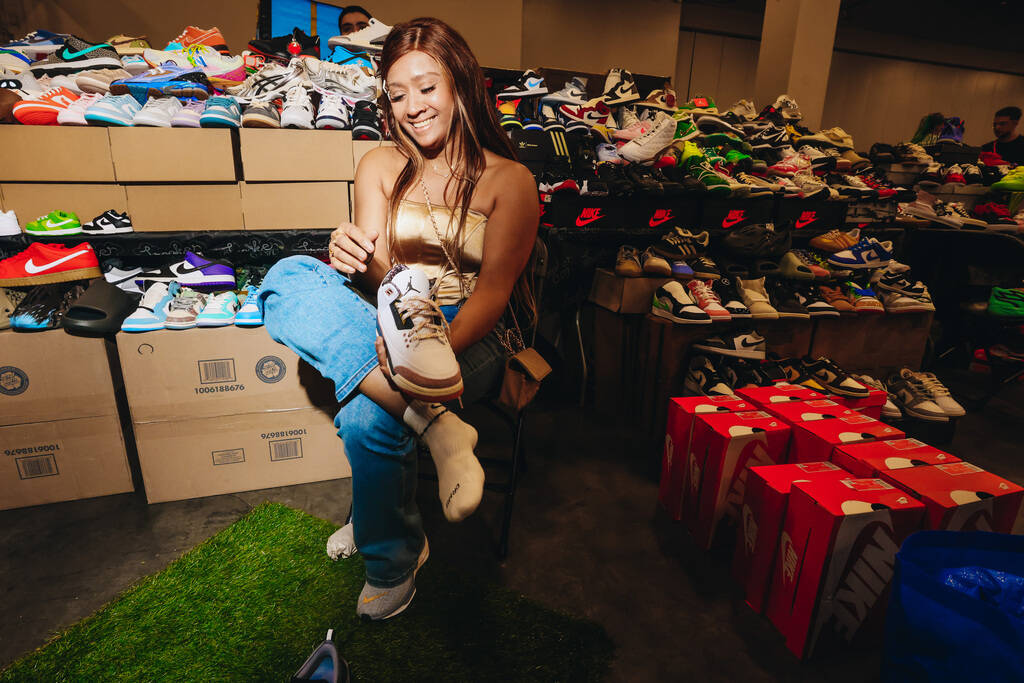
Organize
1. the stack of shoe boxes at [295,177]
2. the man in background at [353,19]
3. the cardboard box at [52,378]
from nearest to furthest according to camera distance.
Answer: the cardboard box at [52,378] < the stack of shoe boxes at [295,177] < the man in background at [353,19]

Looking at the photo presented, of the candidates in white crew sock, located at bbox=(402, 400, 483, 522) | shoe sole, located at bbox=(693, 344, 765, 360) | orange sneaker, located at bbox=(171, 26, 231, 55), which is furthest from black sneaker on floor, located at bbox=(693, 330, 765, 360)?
orange sneaker, located at bbox=(171, 26, 231, 55)

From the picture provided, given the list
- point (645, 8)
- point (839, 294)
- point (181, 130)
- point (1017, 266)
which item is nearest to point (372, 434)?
point (181, 130)

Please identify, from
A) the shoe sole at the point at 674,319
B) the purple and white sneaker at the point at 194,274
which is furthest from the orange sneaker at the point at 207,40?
the shoe sole at the point at 674,319

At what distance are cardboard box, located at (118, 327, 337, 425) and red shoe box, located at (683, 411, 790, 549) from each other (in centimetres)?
116

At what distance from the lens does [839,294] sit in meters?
2.20

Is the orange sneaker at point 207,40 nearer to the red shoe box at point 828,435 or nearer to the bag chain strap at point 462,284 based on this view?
the bag chain strap at point 462,284

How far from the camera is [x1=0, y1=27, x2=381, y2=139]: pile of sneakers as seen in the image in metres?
1.63

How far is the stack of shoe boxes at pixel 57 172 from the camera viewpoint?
1.60m

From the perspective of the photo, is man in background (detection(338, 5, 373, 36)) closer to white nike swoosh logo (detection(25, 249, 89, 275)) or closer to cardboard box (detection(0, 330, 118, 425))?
white nike swoosh logo (detection(25, 249, 89, 275))

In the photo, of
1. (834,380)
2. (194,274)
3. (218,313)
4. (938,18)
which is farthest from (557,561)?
(938,18)

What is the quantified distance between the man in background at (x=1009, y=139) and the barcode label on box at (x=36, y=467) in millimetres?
6125

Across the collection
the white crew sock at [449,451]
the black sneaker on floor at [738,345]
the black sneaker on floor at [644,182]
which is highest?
the black sneaker on floor at [644,182]

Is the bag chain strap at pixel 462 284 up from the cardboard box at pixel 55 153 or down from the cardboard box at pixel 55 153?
down

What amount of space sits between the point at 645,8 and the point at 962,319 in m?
5.07
